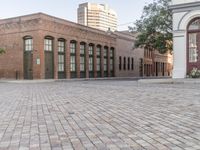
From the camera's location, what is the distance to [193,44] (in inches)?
944

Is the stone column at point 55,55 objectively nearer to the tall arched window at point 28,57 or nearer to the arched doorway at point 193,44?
the tall arched window at point 28,57

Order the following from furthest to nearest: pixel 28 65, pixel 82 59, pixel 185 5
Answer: pixel 82 59, pixel 28 65, pixel 185 5

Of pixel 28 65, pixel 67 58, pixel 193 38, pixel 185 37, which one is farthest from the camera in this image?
pixel 67 58

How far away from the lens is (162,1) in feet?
107

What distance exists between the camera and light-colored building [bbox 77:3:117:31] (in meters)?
50.0

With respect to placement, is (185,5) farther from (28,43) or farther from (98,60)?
(98,60)

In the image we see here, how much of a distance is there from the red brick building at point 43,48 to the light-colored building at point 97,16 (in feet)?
42.4

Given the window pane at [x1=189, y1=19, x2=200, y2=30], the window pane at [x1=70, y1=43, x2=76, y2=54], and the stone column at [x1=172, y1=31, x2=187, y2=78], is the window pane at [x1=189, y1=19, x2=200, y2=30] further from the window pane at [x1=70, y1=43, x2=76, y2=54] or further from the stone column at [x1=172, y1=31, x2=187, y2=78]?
the window pane at [x1=70, y1=43, x2=76, y2=54]

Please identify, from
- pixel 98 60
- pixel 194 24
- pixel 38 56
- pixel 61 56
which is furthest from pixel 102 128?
pixel 98 60

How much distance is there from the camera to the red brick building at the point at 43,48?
30.1 meters

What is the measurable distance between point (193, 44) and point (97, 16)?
29380 millimetres

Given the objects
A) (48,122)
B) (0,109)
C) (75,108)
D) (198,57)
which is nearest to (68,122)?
(48,122)

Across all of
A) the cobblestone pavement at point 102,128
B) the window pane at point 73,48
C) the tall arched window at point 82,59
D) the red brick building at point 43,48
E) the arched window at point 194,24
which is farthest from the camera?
the tall arched window at point 82,59

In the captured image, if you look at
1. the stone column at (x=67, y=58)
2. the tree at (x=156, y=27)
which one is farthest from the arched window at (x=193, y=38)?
the stone column at (x=67, y=58)
